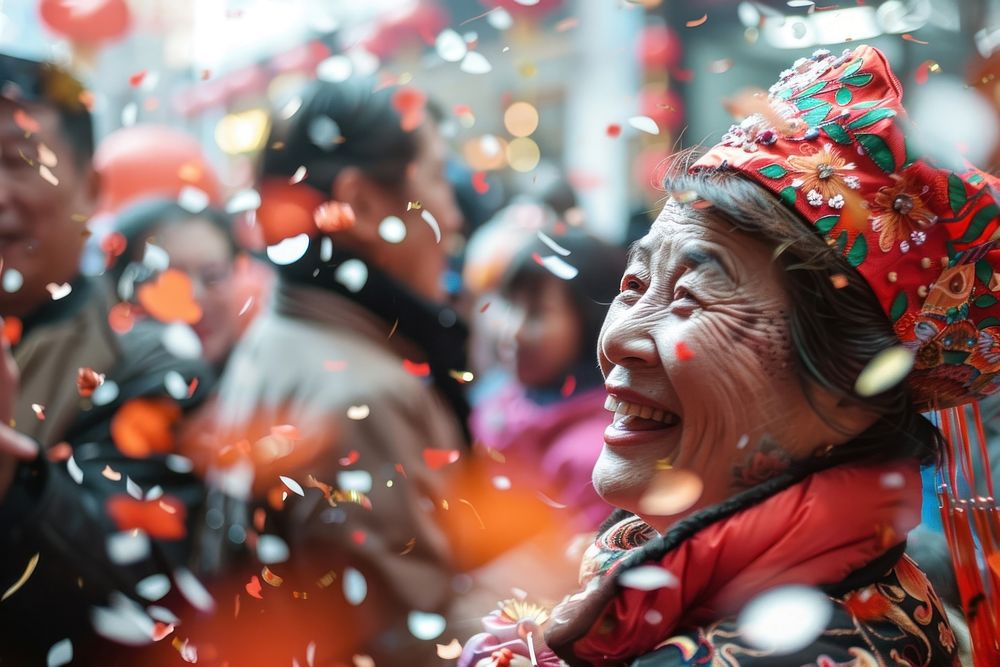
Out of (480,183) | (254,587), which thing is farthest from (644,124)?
(254,587)

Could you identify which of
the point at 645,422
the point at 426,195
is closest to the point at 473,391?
the point at 426,195

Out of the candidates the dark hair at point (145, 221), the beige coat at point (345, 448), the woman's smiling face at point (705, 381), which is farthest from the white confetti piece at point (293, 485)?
the woman's smiling face at point (705, 381)

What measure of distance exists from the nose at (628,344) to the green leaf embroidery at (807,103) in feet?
1.05

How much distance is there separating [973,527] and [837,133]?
0.55m

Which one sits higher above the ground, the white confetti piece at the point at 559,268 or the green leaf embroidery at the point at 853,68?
the green leaf embroidery at the point at 853,68

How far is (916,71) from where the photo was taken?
1299 mm

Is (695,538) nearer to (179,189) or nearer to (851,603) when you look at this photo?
(851,603)

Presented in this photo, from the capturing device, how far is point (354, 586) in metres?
1.75

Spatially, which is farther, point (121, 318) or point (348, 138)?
point (121, 318)

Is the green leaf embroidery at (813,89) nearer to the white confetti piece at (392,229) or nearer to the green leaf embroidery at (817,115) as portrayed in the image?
the green leaf embroidery at (817,115)

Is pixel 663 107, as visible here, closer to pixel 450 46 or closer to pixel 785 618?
pixel 450 46

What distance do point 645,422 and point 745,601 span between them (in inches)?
9.4

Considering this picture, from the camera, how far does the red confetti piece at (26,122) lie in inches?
82.0

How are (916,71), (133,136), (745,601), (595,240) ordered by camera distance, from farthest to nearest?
(133,136) < (595,240) < (916,71) < (745,601)
